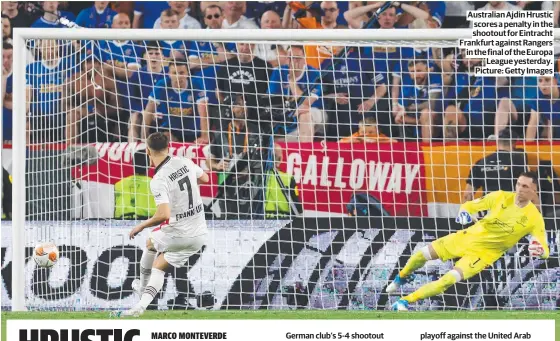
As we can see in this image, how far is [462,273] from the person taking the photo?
10.7 meters

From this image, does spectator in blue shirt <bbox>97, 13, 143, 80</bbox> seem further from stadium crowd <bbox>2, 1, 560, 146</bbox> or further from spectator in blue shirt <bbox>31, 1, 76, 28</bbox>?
spectator in blue shirt <bbox>31, 1, 76, 28</bbox>

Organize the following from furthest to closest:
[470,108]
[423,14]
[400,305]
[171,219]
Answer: [423,14], [470,108], [400,305], [171,219]

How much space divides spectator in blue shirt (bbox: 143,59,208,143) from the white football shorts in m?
2.20

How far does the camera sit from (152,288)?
376 inches

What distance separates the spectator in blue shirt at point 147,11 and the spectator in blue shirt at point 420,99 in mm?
3054

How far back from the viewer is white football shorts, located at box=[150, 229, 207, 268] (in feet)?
31.8

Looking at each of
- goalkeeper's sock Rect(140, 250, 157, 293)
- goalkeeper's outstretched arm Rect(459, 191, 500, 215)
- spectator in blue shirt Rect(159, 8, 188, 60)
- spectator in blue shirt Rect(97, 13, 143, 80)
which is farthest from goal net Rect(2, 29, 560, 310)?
goalkeeper's sock Rect(140, 250, 157, 293)

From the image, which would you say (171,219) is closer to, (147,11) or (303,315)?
(303,315)

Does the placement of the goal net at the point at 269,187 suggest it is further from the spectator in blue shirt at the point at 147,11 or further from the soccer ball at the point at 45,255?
the spectator in blue shirt at the point at 147,11

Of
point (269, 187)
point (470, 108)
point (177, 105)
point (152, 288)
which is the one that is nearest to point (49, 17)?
point (177, 105)

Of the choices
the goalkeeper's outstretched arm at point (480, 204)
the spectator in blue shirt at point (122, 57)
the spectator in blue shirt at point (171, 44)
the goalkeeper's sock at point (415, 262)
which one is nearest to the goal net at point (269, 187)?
the spectator in blue shirt at point (122, 57)

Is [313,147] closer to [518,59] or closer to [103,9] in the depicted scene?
[518,59]

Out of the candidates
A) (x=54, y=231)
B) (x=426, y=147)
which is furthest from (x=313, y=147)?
(x=54, y=231)

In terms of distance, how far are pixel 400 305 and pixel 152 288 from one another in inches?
94.3
